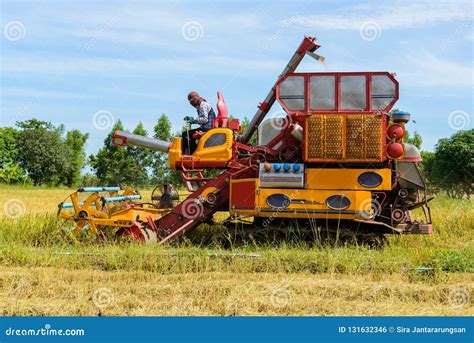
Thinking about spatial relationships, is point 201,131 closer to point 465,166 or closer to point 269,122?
point 269,122

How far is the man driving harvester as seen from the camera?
10938 millimetres

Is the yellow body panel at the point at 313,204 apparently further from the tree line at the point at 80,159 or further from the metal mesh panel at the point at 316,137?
the tree line at the point at 80,159

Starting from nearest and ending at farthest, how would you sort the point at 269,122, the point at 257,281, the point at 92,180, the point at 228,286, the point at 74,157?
the point at 228,286 → the point at 257,281 → the point at 269,122 → the point at 92,180 → the point at 74,157

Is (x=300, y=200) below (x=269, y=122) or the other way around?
below

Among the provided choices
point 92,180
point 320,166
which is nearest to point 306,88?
point 320,166

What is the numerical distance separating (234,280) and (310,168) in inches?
110

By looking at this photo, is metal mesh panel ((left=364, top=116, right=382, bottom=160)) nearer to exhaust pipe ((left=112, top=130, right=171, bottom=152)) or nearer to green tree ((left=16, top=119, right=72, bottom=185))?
exhaust pipe ((left=112, top=130, right=171, bottom=152))

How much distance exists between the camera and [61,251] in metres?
9.58

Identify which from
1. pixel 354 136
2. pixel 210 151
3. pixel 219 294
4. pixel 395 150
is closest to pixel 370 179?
pixel 395 150

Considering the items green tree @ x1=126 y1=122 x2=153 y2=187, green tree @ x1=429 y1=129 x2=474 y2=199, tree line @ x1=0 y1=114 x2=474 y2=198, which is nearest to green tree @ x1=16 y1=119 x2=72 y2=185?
tree line @ x1=0 y1=114 x2=474 y2=198

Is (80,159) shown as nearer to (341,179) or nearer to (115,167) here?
(115,167)

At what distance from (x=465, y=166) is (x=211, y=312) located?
34.9m

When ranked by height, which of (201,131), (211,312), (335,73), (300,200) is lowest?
(211,312)

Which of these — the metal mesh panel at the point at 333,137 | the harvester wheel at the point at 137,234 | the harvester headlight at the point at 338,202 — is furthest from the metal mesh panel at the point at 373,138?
the harvester wheel at the point at 137,234
